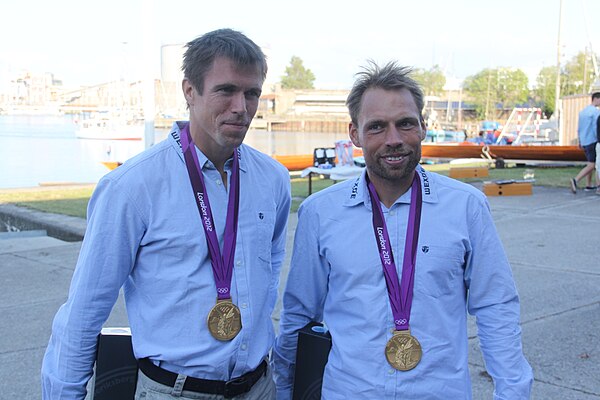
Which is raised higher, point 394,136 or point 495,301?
point 394,136

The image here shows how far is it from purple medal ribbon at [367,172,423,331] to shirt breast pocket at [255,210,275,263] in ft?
1.37

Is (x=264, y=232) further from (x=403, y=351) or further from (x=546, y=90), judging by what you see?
(x=546, y=90)

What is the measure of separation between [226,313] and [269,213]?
45cm

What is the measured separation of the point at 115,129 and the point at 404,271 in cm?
7049

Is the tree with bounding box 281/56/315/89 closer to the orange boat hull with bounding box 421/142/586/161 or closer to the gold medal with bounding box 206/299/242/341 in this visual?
the orange boat hull with bounding box 421/142/586/161

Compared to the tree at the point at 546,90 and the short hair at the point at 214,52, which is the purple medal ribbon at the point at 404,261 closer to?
the short hair at the point at 214,52

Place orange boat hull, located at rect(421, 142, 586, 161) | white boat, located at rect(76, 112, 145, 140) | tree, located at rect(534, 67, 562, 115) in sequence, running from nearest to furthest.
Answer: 1. orange boat hull, located at rect(421, 142, 586, 161)
2. white boat, located at rect(76, 112, 145, 140)
3. tree, located at rect(534, 67, 562, 115)

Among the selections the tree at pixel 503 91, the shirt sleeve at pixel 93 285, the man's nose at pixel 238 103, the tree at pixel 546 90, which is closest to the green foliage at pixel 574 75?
the tree at pixel 546 90

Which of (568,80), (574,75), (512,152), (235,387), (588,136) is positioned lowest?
(512,152)

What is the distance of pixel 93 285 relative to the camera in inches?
95.2

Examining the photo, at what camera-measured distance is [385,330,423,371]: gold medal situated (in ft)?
7.63

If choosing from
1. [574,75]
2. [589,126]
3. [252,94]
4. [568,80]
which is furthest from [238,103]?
[574,75]

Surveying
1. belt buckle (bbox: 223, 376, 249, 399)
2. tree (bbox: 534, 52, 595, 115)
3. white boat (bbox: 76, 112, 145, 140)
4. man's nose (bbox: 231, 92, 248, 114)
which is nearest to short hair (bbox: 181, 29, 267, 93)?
man's nose (bbox: 231, 92, 248, 114)

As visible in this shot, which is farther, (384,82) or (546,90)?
(546,90)
